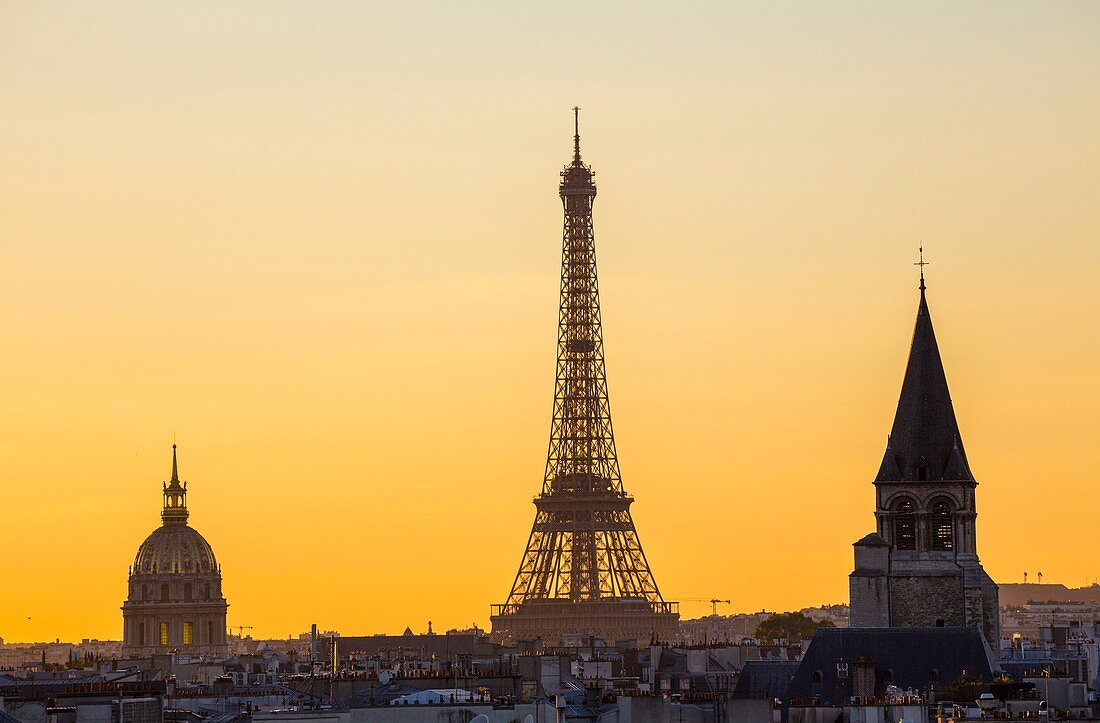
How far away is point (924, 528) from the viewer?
12700 cm

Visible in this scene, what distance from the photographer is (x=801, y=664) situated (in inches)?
3935

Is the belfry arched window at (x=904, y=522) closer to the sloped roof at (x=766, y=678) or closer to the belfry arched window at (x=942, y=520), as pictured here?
the belfry arched window at (x=942, y=520)

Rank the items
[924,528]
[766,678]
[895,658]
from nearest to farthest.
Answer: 1. [895,658]
2. [766,678]
3. [924,528]

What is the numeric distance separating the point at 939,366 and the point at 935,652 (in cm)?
2932

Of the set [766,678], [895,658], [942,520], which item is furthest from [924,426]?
[895,658]

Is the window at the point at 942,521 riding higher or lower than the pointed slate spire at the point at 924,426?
lower

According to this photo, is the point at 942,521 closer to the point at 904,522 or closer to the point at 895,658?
the point at 904,522

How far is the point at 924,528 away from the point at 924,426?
11.7 feet

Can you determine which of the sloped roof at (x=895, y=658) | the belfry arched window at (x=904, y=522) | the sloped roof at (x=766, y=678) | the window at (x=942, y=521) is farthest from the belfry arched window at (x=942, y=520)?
the sloped roof at (x=895, y=658)

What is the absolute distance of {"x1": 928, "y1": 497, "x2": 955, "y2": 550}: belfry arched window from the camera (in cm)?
12706

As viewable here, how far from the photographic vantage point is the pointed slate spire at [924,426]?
127438 millimetres

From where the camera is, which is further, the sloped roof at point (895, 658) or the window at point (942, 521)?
the window at point (942, 521)

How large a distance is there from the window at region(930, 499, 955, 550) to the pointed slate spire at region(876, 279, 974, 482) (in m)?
Result: 0.97

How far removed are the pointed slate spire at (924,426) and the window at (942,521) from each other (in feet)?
3.18
